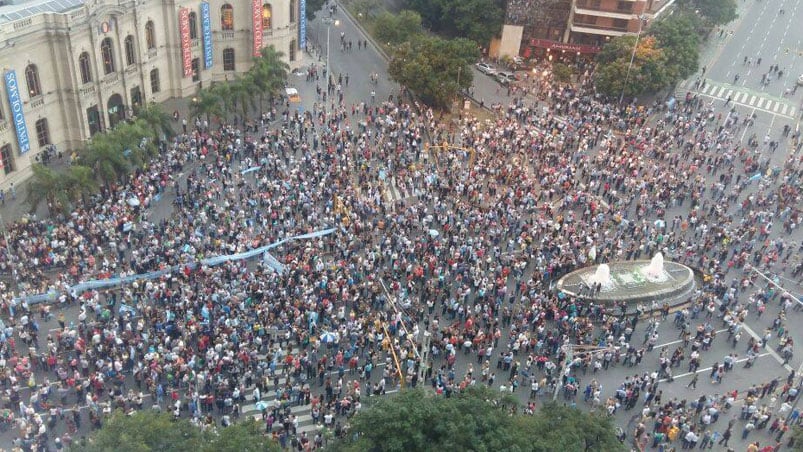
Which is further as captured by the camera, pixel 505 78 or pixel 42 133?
pixel 505 78

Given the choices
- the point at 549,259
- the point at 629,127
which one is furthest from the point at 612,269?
the point at 629,127

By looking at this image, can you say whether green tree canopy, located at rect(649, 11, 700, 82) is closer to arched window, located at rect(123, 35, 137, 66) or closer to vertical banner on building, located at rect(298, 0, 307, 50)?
vertical banner on building, located at rect(298, 0, 307, 50)

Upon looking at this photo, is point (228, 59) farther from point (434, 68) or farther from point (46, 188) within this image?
point (46, 188)

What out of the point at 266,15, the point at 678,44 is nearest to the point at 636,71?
the point at 678,44

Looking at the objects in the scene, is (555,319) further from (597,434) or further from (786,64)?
(786,64)

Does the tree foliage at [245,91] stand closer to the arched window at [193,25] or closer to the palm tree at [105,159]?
the arched window at [193,25]

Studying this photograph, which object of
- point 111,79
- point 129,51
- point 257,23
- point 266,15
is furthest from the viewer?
point 266,15
